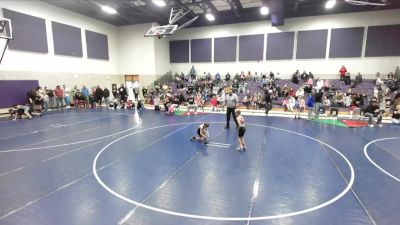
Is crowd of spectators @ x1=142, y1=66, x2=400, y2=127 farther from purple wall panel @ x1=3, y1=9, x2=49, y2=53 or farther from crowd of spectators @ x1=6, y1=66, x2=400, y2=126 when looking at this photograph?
purple wall panel @ x1=3, y1=9, x2=49, y2=53

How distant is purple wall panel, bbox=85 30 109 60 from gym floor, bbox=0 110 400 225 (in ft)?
40.4

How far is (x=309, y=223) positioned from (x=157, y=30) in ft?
52.3

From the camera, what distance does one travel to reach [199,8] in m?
19.8

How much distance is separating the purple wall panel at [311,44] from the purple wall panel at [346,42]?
2.23 feet

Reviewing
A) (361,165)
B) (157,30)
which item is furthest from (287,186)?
(157,30)

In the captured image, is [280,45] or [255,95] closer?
[255,95]

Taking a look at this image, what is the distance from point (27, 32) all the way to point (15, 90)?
3951 millimetres

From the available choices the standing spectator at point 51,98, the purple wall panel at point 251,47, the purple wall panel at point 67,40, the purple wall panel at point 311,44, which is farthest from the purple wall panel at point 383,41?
the standing spectator at point 51,98

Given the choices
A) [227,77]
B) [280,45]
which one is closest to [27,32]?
[227,77]

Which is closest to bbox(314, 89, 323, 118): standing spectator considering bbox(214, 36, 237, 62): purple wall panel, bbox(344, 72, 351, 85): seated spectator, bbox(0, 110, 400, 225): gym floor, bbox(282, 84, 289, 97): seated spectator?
bbox(0, 110, 400, 225): gym floor

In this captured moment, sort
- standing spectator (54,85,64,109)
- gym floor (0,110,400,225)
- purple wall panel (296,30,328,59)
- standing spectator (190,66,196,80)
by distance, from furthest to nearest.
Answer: standing spectator (190,66,196,80)
purple wall panel (296,30,328,59)
standing spectator (54,85,64,109)
gym floor (0,110,400,225)

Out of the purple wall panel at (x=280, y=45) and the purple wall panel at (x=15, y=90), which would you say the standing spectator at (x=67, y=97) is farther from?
the purple wall panel at (x=280, y=45)

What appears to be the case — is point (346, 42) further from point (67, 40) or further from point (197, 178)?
point (67, 40)

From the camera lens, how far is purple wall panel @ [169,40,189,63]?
969 inches
